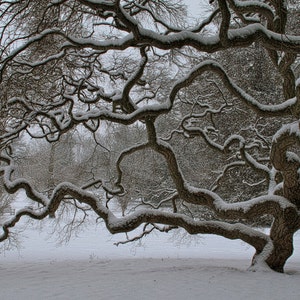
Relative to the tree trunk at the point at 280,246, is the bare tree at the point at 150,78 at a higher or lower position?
higher

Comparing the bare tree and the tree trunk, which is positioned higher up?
the bare tree

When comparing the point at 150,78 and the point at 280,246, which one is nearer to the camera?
the point at 280,246

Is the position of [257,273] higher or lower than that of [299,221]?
lower

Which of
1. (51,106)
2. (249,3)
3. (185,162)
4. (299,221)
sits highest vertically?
(249,3)

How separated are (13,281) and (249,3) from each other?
231 inches

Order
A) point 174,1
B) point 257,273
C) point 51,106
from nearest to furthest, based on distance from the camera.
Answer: point 257,273 < point 174,1 < point 51,106

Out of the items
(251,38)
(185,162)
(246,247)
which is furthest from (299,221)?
(185,162)

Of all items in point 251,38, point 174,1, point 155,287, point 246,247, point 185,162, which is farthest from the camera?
point 185,162

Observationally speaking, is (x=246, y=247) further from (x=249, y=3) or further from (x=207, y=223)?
(x=249, y=3)

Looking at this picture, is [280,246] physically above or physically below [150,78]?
below

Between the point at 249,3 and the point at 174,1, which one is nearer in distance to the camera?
the point at 249,3

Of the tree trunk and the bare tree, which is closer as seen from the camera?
the bare tree

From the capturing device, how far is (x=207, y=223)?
681cm

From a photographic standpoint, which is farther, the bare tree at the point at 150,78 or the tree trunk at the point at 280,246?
the tree trunk at the point at 280,246
